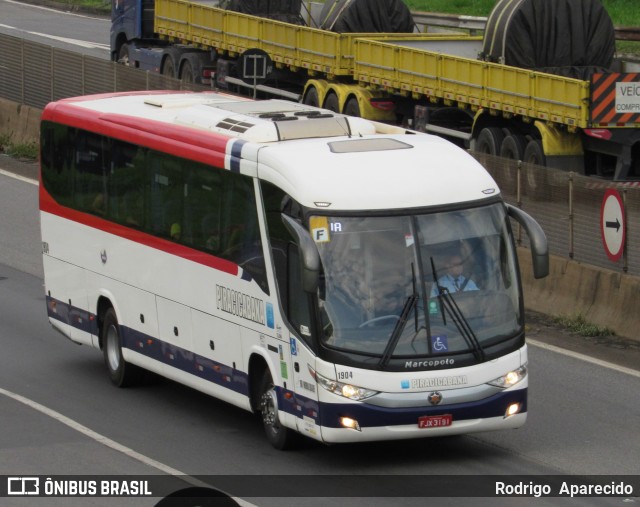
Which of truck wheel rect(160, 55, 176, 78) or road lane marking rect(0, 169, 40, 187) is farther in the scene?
truck wheel rect(160, 55, 176, 78)

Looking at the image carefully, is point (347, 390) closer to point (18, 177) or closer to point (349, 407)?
point (349, 407)

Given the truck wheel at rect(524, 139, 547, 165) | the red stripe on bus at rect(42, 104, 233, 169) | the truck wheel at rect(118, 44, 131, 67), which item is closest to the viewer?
the red stripe on bus at rect(42, 104, 233, 169)

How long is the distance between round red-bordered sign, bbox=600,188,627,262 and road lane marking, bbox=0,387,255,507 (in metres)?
7.11

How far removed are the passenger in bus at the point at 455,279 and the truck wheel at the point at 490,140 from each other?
49.4ft

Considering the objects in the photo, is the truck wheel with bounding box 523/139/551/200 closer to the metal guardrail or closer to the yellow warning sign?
the metal guardrail

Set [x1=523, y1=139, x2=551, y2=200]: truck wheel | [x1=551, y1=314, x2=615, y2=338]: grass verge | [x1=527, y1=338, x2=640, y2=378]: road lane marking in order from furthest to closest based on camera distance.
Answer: [x1=523, y1=139, x2=551, y2=200]: truck wheel
[x1=551, y1=314, x2=615, y2=338]: grass verge
[x1=527, y1=338, x2=640, y2=378]: road lane marking

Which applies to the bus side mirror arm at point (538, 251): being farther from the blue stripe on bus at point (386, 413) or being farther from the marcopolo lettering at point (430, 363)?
the blue stripe on bus at point (386, 413)

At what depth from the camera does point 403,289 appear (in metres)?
12.4

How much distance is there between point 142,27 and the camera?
39969mm

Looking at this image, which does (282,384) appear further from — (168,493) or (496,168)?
(496,168)

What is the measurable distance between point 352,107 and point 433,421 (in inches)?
805

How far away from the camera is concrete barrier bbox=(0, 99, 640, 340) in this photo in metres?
18.1

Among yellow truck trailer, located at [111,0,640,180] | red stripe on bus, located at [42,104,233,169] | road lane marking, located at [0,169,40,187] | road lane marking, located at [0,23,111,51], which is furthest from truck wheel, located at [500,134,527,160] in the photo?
road lane marking, located at [0,23,111,51]

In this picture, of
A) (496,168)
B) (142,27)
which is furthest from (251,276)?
(142,27)
